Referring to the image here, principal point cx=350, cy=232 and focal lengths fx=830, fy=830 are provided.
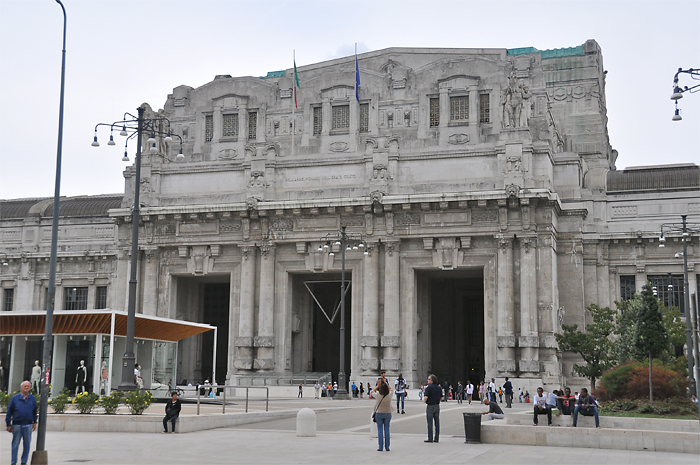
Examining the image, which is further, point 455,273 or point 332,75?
point 332,75

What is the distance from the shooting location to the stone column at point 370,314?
52531mm

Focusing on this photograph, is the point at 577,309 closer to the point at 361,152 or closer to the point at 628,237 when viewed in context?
the point at 628,237

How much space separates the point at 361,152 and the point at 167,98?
1703 cm

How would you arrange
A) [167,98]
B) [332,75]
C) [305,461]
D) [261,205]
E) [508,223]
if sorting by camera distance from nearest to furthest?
[305,461]
[508,223]
[261,205]
[332,75]
[167,98]

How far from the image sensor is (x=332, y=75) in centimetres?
5941

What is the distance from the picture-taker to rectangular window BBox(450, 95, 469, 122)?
56.8 meters

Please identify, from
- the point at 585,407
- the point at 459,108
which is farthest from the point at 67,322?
the point at 459,108

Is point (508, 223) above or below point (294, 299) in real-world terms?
above

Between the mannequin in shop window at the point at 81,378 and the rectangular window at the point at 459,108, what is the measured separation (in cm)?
3244

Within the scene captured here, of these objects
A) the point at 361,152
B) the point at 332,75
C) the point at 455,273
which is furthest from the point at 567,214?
the point at 332,75

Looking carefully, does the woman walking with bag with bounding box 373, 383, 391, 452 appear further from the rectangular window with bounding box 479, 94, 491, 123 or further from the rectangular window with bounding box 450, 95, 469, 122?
the rectangular window with bounding box 450, 95, 469, 122

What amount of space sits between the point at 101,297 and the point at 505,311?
3232 centimetres

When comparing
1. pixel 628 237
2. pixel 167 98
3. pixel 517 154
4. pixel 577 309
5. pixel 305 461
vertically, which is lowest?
pixel 305 461

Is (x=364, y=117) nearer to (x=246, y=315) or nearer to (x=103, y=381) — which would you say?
(x=246, y=315)
